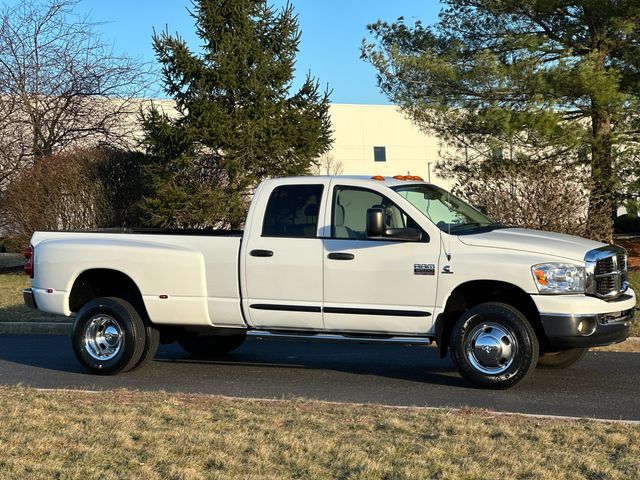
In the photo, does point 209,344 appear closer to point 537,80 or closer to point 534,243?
point 534,243

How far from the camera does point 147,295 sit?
948 cm

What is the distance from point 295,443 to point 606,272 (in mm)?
3808

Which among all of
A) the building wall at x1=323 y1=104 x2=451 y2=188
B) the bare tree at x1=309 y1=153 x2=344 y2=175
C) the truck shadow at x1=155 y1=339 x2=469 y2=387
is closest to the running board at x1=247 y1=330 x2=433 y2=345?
the truck shadow at x1=155 y1=339 x2=469 y2=387

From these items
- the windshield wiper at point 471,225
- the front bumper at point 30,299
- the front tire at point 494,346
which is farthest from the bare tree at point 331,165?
the front tire at point 494,346

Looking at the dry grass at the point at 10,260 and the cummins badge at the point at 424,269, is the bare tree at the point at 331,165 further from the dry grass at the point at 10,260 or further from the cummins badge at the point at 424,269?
the cummins badge at the point at 424,269

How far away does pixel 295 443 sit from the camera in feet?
19.6

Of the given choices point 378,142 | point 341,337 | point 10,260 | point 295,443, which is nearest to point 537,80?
point 341,337

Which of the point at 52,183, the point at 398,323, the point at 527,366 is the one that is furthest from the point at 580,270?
the point at 52,183

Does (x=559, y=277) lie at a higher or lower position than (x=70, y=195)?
lower

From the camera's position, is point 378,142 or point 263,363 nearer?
point 263,363

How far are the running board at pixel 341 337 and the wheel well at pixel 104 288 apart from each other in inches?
54.2

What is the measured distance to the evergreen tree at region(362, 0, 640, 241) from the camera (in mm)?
18281

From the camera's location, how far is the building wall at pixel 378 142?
5038cm

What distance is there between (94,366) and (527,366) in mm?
4298
